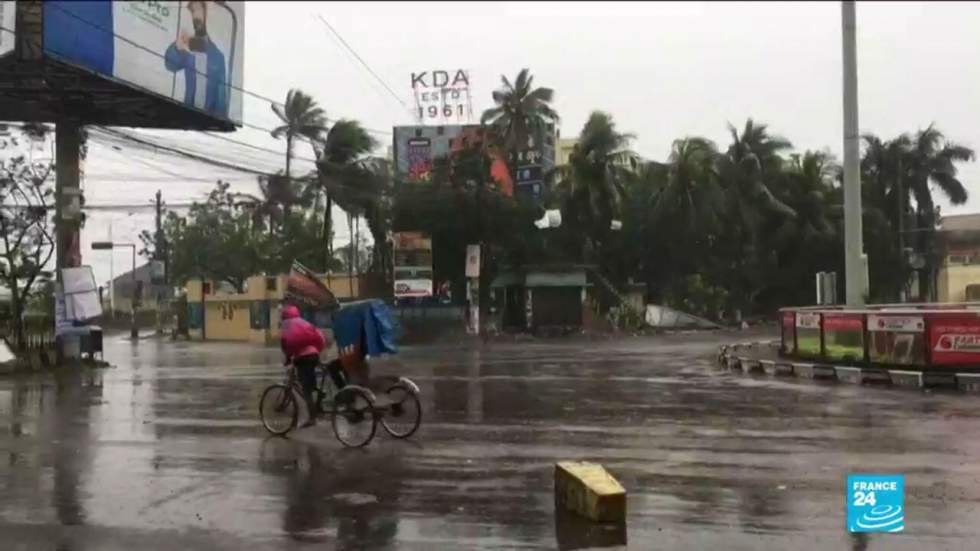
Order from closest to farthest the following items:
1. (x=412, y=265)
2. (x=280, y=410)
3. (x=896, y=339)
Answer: (x=280, y=410) < (x=896, y=339) < (x=412, y=265)

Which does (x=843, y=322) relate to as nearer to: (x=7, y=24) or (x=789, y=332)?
(x=789, y=332)

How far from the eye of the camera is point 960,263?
4047 centimetres

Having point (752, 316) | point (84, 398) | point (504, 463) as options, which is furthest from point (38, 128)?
point (752, 316)

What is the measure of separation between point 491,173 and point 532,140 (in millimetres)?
6129

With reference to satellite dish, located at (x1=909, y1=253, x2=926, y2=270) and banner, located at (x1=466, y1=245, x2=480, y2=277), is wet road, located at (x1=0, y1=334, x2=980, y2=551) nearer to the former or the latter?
banner, located at (x1=466, y1=245, x2=480, y2=277)

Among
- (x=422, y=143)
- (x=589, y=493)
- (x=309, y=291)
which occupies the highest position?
A: (x=422, y=143)

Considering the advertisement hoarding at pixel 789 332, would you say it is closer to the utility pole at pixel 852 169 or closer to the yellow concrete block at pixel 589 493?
the utility pole at pixel 852 169

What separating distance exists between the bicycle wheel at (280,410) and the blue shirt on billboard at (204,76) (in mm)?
16589

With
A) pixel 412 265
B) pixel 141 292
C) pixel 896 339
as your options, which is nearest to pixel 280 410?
pixel 896 339

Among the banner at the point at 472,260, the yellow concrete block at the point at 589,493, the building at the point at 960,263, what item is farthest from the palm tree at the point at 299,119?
the yellow concrete block at the point at 589,493

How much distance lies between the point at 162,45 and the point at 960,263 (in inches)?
1311

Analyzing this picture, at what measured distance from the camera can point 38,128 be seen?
26.7 metres

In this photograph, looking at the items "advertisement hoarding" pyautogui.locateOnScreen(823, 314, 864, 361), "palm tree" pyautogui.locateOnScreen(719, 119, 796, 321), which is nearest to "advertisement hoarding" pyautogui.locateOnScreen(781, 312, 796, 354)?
"advertisement hoarding" pyautogui.locateOnScreen(823, 314, 864, 361)

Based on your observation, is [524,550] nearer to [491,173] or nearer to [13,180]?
[13,180]
